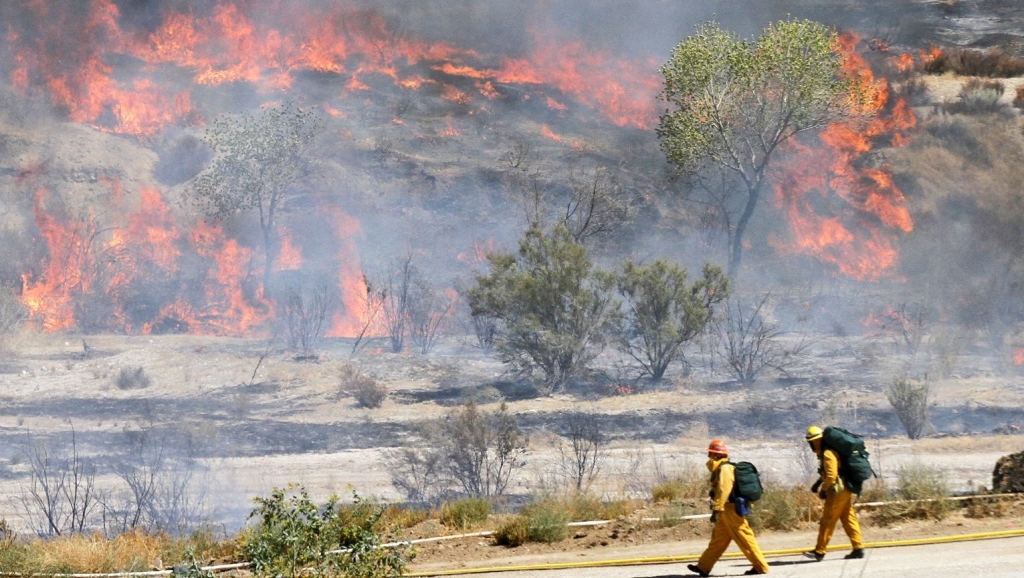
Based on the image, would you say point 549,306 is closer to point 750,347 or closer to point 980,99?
point 750,347

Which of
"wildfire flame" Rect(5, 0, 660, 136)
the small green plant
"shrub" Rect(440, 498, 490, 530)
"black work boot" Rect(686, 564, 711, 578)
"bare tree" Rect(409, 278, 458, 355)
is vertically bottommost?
"black work boot" Rect(686, 564, 711, 578)

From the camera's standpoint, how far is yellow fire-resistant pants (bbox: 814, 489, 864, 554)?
13.7 meters

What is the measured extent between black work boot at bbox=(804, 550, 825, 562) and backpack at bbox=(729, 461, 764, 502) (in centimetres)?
180

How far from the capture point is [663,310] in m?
41.7

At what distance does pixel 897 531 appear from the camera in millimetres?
16750

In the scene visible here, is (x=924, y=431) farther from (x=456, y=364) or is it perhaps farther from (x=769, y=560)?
(x=769, y=560)

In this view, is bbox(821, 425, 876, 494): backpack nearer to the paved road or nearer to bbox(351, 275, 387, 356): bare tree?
the paved road

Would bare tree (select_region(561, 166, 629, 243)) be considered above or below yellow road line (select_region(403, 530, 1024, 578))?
above

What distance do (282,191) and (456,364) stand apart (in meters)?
15.6

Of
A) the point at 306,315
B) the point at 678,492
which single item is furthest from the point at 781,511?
the point at 306,315

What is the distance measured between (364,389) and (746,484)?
26.3m

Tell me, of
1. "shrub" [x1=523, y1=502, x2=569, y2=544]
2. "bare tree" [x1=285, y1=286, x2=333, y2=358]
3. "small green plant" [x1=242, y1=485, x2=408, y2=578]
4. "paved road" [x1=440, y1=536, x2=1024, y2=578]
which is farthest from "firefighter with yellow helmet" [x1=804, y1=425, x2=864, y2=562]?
"bare tree" [x1=285, y1=286, x2=333, y2=358]

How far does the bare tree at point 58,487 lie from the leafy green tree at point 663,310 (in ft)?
59.9

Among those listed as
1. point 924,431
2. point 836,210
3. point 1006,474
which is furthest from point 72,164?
point 1006,474
